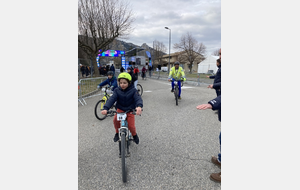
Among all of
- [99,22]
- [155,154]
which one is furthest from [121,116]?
[99,22]

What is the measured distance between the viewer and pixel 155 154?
120 inches

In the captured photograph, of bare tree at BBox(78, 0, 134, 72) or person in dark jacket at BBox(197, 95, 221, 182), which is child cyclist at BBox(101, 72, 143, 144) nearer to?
person in dark jacket at BBox(197, 95, 221, 182)

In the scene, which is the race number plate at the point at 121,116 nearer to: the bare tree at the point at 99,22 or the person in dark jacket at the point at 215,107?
the person in dark jacket at the point at 215,107

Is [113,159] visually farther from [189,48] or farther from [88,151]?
[189,48]

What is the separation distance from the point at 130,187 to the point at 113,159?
804 mm

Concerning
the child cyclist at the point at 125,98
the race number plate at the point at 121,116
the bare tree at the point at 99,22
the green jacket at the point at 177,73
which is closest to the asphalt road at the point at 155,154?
the child cyclist at the point at 125,98

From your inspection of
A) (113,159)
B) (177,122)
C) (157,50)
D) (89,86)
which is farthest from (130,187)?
(157,50)

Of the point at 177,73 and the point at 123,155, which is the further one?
the point at 177,73

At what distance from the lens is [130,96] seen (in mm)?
2969

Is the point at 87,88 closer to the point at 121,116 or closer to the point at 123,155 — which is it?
the point at 121,116

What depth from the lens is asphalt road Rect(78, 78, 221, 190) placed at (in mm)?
2312

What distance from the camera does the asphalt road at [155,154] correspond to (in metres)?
2.31

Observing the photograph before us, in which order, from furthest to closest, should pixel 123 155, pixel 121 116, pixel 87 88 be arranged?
pixel 87 88 < pixel 121 116 < pixel 123 155

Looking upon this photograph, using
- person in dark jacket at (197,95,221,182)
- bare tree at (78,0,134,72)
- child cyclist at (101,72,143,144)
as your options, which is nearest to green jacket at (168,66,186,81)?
child cyclist at (101,72,143,144)
